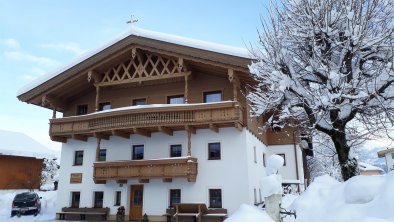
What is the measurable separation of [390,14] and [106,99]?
1833 cm

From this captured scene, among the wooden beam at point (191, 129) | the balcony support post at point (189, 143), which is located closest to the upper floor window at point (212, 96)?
the wooden beam at point (191, 129)

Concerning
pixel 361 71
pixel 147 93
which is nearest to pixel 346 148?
pixel 361 71

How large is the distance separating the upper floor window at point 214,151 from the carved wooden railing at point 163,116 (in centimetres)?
188

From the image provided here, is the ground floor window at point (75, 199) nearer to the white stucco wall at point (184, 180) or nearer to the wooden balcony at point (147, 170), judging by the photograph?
the white stucco wall at point (184, 180)

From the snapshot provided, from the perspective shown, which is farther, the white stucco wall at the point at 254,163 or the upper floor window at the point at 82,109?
the upper floor window at the point at 82,109

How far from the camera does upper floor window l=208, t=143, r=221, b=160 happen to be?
1920 cm

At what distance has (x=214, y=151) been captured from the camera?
761 inches

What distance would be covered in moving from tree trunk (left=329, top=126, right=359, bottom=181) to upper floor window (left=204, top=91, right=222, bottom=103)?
11069mm

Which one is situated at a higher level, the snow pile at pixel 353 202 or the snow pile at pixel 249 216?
the snow pile at pixel 353 202

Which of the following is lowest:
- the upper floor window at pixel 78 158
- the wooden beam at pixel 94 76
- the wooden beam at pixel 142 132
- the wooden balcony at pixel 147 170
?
the wooden balcony at pixel 147 170

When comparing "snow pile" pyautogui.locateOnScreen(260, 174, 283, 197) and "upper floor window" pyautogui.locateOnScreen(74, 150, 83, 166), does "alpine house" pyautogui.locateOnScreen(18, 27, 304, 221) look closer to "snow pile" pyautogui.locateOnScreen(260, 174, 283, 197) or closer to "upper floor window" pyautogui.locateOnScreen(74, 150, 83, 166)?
"upper floor window" pyautogui.locateOnScreen(74, 150, 83, 166)

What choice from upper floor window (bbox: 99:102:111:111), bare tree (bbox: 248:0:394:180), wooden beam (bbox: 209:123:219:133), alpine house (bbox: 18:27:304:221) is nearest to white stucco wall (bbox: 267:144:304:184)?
alpine house (bbox: 18:27:304:221)

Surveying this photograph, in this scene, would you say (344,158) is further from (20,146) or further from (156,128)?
(20,146)

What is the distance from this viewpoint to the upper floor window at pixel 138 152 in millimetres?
21042
